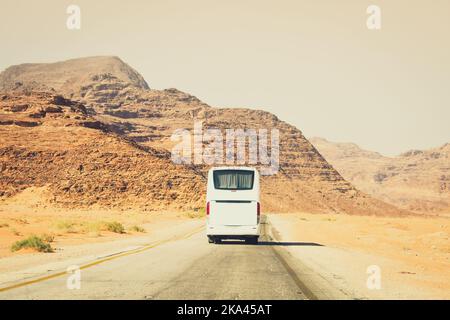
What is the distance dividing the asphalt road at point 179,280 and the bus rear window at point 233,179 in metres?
5.40

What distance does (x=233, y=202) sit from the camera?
24609 mm

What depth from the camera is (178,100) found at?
199125mm

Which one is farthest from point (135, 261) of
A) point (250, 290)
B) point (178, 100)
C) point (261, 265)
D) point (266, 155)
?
point (178, 100)

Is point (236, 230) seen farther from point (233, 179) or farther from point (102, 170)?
point (102, 170)

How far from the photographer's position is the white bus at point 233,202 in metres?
24.6

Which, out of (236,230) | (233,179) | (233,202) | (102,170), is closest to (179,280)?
(233,202)

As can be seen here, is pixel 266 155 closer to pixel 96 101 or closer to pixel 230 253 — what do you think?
pixel 96 101

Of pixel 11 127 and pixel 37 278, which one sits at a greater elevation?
pixel 11 127

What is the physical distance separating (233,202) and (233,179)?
101 cm

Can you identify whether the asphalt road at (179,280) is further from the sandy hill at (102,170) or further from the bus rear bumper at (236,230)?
the sandy hill at (102,170)

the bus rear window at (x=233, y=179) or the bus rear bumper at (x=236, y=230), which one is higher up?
the bus rear window at (x=233, y=179)

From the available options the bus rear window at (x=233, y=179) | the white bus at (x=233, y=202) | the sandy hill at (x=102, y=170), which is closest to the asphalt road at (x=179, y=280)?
the white bus at (x=233, y=202)

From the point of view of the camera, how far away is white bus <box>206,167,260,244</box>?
24.6m
